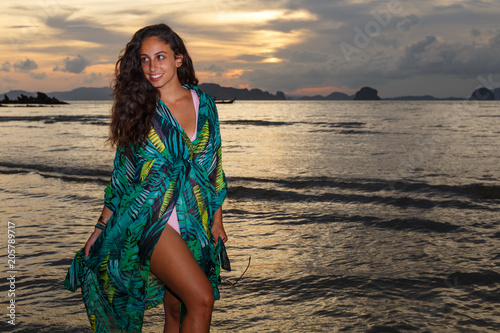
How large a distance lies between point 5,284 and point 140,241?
9.97 ft

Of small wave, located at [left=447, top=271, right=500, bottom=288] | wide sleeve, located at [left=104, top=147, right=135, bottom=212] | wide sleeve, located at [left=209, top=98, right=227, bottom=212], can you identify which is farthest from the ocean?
wide sleeve, located at [left=104, top=147, right=135, bottom=212]

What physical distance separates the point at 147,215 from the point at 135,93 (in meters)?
0.70

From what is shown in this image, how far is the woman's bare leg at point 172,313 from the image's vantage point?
9.16ft

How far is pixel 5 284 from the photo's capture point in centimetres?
468

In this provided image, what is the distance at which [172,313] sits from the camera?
2.81 metres

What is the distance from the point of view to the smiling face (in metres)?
2.66

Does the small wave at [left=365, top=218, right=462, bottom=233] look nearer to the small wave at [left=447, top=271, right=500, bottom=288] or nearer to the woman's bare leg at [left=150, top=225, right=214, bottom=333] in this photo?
the small wave at [left=447, top=271, right=500, bottom=288]

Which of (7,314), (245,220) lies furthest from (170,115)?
(245,220)

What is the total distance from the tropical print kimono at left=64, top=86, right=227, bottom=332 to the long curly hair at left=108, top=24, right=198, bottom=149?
6 cm

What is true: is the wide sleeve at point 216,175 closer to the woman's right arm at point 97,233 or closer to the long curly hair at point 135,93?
the long curly hair at point 135,93

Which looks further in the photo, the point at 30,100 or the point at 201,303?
the point at 30,100

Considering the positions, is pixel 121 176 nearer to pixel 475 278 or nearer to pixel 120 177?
pixel 120 177

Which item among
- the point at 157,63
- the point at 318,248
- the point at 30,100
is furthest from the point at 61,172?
the point at 30,100

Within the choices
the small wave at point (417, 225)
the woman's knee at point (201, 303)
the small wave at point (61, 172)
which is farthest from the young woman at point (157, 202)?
the small wave at point (61, 172)
